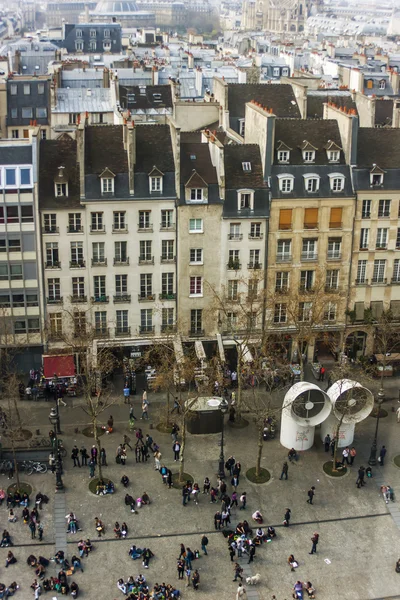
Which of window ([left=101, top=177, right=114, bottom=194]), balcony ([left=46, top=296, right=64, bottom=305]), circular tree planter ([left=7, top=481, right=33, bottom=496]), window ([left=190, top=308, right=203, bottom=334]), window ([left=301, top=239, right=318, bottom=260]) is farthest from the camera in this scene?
window ([left=190, top=308, right=203, bottom=334])

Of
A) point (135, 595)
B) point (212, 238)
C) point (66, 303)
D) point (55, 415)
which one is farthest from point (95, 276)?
point (135, 595)

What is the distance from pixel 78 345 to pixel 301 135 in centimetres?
2586

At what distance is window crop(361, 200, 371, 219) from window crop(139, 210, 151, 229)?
17.9 meters

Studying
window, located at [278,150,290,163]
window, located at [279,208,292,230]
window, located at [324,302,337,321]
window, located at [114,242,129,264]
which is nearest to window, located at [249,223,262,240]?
window, located at [279,208,292,230]

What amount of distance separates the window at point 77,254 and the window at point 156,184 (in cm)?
722

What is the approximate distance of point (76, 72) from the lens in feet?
374

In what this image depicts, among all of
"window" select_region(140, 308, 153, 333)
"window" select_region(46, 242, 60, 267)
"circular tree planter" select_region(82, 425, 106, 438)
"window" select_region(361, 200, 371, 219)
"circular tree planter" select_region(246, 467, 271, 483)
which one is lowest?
"circular tree planter" select_region(246, 467, 271, 483)

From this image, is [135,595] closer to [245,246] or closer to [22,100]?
[245,246]

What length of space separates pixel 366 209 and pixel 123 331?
22.7m

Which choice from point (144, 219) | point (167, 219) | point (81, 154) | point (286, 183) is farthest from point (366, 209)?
point (81, 154)

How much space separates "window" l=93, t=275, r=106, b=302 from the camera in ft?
212

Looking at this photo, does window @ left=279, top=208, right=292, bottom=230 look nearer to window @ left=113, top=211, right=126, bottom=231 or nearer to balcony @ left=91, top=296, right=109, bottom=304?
window @ left=113, top=211, right=126, bottom=231

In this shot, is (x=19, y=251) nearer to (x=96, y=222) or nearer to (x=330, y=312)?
(x=96, y=222)

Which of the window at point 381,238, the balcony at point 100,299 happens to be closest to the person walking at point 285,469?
the balcony at point 100,299
